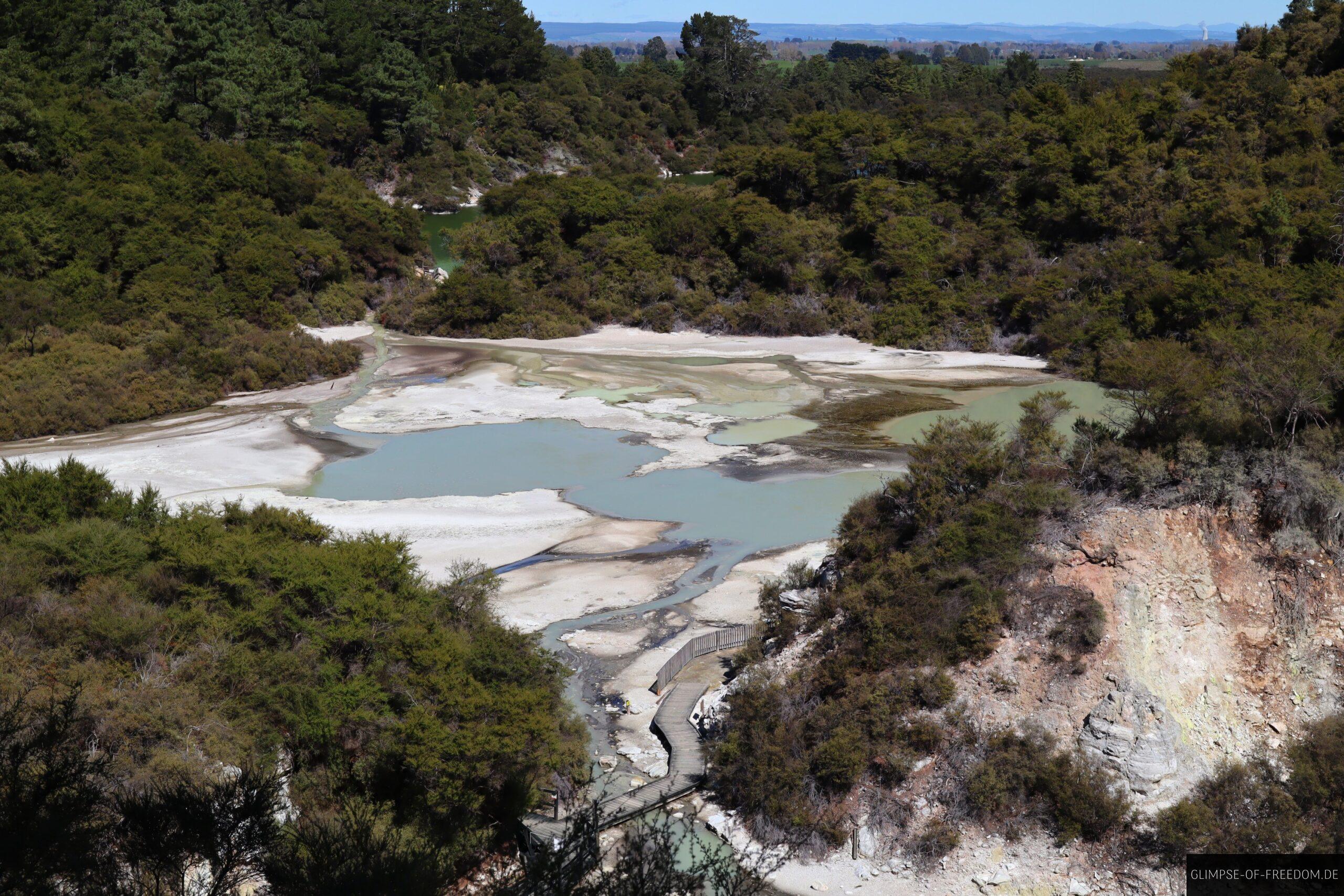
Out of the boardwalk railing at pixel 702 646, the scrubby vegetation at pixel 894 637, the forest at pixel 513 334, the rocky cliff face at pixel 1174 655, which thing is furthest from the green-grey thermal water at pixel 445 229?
the rocky cliff face at pixel 1174 655

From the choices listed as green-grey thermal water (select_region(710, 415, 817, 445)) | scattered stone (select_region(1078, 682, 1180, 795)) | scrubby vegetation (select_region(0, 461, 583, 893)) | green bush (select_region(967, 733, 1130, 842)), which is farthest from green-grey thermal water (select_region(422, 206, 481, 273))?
scattered stone (select_region(1078, 682, 1180, 795))

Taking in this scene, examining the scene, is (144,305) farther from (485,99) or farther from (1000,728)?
(485,99)

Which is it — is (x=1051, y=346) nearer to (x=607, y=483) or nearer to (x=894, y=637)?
(x=607, y=483)

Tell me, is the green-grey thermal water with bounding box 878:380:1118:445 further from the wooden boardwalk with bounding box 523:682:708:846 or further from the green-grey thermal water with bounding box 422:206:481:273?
the green-grey thermal water with bounding box 422:206:481:273

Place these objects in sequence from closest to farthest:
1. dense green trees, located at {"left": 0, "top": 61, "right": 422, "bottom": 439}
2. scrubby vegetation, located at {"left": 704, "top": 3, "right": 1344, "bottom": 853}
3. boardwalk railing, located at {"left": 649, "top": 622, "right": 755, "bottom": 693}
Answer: scrubby vegetation, located at {"left": 704, "top": 3, "right": 1344, "bottom": 853} → boardwalk railing, located at {"left": 649, "top": 622, "right": 755, "bottom": 693} → dense green trees, located at {"left": 0, "top": 61, "right": 422, "bottom": 439}

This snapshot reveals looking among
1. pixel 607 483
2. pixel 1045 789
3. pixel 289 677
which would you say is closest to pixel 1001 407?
pixel 607 483
